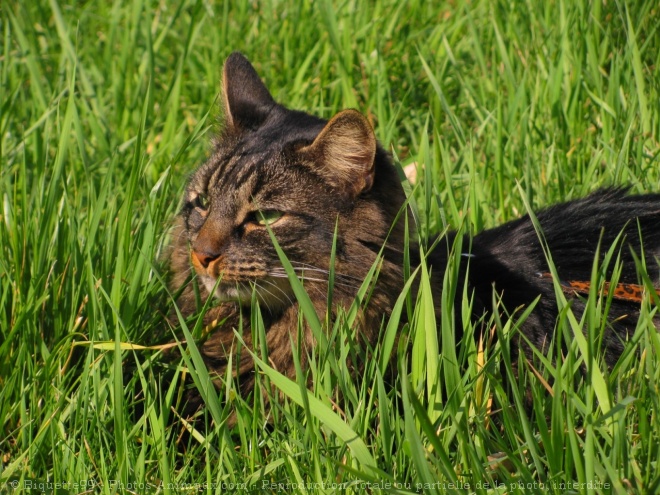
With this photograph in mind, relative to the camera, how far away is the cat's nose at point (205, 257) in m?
2.59

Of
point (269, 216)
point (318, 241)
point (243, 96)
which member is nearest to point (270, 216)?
point (269, 216)

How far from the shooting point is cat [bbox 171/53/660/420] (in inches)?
103

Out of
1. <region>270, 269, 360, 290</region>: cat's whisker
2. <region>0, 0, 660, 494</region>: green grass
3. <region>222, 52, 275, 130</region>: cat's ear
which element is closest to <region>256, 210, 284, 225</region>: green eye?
<region>270, 269, 360, 290</region>: cat's whisker

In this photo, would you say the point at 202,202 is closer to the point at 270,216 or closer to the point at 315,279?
the point at 270,216

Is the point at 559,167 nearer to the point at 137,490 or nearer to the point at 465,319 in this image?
the point at 465,319

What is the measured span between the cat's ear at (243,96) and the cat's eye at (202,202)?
302 millimetres

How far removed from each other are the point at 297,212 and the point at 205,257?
0.30 meters

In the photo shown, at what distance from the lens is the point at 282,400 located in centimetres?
267

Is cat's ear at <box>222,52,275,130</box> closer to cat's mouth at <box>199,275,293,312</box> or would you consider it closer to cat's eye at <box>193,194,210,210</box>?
cat's eye at <box>193,194,210,210</box>

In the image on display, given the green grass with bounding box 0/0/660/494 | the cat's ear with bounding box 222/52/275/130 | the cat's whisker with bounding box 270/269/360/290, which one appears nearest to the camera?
the green grass with bounding box 0/0/660/494

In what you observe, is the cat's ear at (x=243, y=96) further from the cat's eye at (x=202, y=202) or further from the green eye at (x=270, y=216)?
the green eye at (x=270, y=216)

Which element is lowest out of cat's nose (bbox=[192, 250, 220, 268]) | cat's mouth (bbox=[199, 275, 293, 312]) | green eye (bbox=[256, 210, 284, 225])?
cat's mouth (bbox=[199, 275, 293, 312])

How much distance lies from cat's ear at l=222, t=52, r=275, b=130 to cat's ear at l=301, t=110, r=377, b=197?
41 centimetres

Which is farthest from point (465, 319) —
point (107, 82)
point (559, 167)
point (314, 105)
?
point (107, 82)
